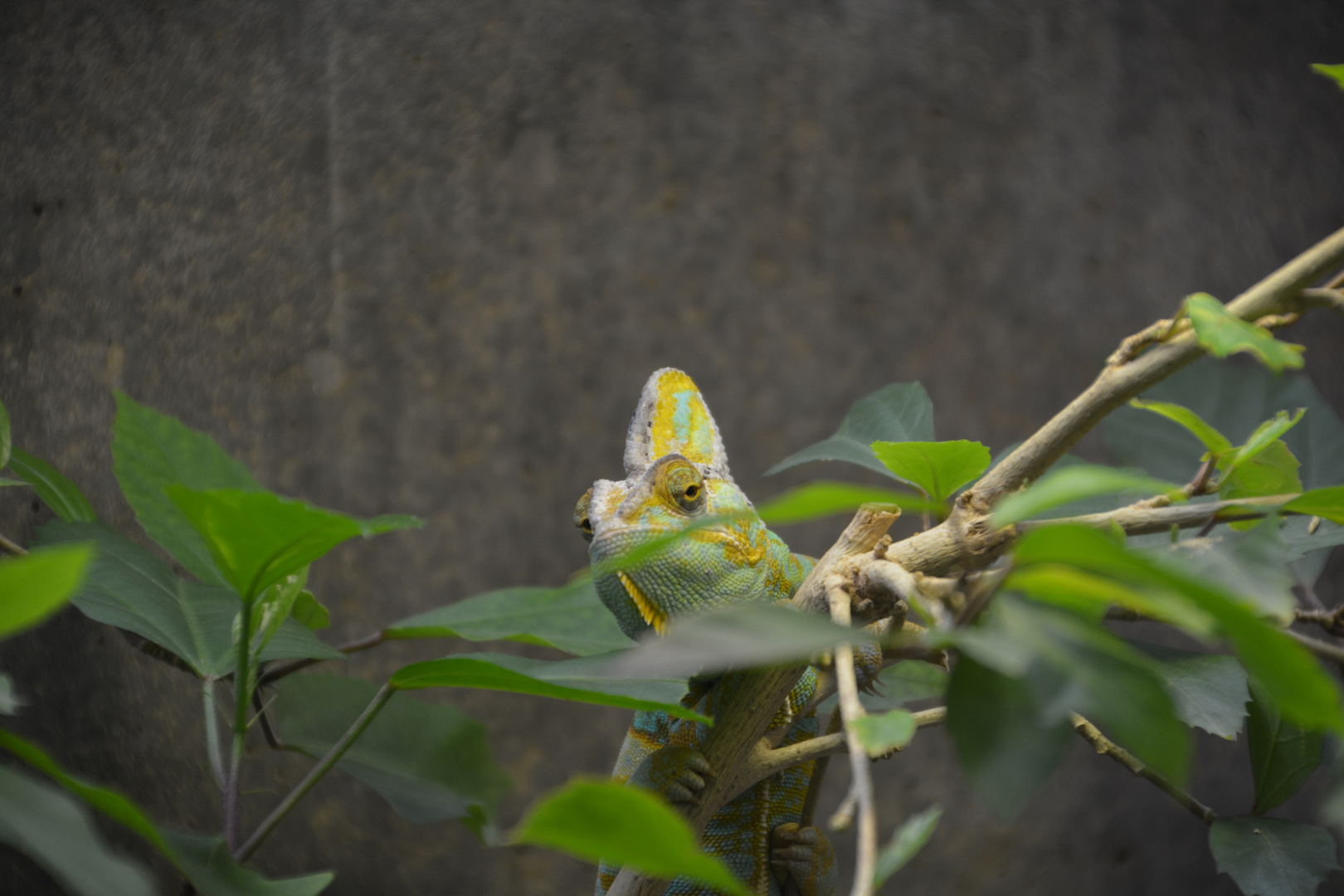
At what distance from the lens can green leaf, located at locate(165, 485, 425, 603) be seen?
1.38 ft

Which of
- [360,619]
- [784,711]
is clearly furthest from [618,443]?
[784,711]

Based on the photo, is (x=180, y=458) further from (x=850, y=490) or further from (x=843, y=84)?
(x=843, y=84)

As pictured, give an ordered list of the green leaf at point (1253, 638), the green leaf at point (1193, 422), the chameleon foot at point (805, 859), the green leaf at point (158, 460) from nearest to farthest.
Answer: the green leaf at point (1253, 638) < the green leaf at point (1193, 422) < the green leaf at point (158, 460) < the chameleon foot at point (805, 859)

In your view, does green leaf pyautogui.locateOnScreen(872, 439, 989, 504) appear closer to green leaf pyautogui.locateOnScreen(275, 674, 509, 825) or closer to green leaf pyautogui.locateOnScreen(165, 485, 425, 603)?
green leaf pyautogui.locateOnScreen(165, 485, 425, 603)

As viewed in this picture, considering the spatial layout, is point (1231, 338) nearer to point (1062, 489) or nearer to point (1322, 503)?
point (1322, 503)

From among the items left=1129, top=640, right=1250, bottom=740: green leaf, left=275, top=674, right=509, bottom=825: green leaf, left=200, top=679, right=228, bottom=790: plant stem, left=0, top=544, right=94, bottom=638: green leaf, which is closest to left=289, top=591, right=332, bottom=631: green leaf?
left=275, top=674, right=509, bottom=825: green leaf

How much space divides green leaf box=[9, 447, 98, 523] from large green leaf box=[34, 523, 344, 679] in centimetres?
3

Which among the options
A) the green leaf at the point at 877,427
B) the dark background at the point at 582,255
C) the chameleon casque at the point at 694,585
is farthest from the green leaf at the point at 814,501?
the dark background at the point at 582,255

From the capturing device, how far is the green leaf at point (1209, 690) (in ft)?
1.57

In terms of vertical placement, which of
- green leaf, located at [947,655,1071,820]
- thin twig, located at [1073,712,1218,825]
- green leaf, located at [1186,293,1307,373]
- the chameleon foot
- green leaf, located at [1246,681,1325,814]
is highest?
green leaf, located at [1186,293,1307,373]

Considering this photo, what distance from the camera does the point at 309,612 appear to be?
87 centimetres

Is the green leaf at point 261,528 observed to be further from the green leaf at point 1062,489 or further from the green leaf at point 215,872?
the green leaf at point 1062,489

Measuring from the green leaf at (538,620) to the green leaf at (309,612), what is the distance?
0.77 ft

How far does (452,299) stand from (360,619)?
1.84 ft
